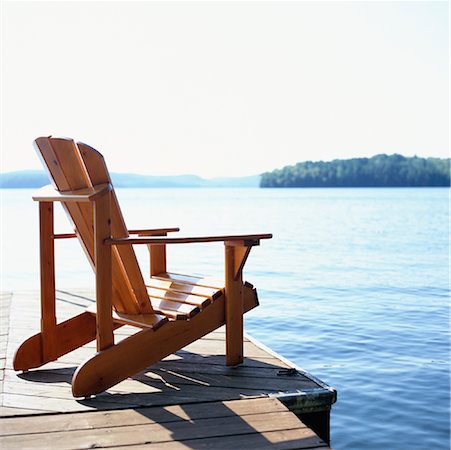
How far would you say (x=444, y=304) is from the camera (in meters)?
9.33

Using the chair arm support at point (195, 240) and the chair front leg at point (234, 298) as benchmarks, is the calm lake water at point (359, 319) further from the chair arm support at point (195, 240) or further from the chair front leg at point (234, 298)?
the chair arm support at point (195, 240)

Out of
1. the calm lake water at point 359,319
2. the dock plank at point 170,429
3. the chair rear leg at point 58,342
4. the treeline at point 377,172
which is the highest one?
the treeline at point 377,172

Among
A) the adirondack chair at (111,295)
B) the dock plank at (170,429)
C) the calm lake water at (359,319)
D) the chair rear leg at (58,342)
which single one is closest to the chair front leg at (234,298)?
the adirondack chair at (111,295)

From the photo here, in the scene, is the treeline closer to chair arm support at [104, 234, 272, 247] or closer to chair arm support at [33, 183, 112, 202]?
chair arm support at [104, 234, 272, 247]

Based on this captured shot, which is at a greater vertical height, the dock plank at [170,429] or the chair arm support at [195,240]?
the chair arm support at [195,240]

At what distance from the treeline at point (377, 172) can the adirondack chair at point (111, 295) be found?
66454 mm

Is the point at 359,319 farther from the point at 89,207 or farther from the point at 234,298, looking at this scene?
the point at 89,207

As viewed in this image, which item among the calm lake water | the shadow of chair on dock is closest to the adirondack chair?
the shadow of chair on dock

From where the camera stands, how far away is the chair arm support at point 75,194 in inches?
120

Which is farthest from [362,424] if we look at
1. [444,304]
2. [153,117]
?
[153,117]

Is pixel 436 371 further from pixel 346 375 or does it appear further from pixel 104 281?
pixel 104 281

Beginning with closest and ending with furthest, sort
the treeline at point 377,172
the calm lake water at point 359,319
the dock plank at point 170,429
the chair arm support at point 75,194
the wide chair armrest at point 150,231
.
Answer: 1. the dock plank at point 170,429
2. the chair arm support at point 75,194
3. the wide chair armrest at point 150,231
4. the calm lake water at point 359,319
5. the treeline at point 377,172

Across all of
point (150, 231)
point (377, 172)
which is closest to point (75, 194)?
point (150, 231)

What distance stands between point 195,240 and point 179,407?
0.76m
